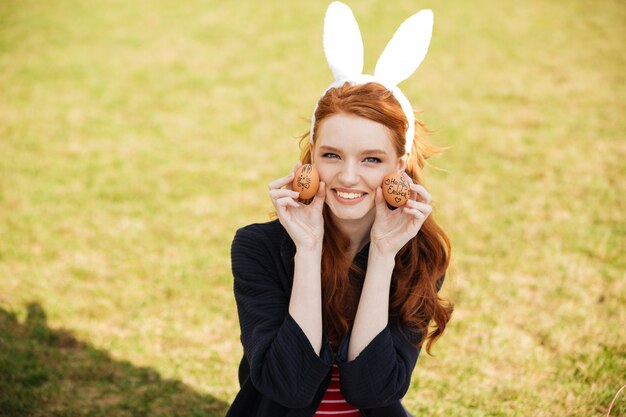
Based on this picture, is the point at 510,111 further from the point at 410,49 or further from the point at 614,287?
the point at 410,49

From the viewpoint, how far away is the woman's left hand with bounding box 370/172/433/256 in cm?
249

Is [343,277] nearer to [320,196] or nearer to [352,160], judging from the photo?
[320,196]

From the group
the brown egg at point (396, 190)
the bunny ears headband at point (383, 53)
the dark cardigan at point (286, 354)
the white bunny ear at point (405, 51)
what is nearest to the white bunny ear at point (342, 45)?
the bunny ears headband at point (383, 53)

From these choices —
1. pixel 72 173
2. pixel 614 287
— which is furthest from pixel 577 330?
pixel 72 173

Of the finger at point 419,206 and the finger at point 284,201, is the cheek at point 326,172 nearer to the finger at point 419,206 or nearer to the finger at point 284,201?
the finger at point 284,201

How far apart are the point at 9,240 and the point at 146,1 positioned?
8.80 meters

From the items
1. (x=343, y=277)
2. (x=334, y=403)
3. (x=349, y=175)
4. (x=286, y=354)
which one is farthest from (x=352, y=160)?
(x=334, y=403)

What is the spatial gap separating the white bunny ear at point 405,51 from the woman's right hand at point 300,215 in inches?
22.9

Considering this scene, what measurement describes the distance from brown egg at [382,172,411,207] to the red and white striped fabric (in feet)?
2.57

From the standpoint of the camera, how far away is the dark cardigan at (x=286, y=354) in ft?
7.77

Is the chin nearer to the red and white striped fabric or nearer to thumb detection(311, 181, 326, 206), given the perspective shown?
thumb detection(311, 181, 326, 206)

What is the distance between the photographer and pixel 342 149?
8.31ft

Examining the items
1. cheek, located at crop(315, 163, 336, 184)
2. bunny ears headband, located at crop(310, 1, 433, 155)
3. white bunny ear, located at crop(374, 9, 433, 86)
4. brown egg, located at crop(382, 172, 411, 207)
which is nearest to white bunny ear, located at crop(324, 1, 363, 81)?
bunny ears headband, located at crop(310, 1, 433, 155)

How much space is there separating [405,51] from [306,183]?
0.75 m
